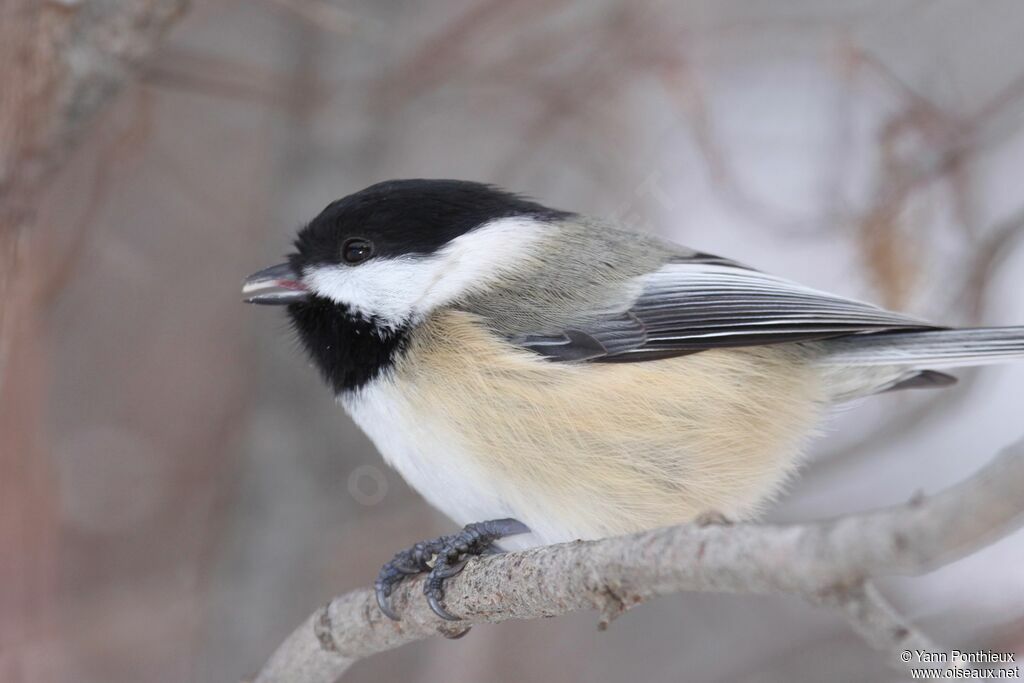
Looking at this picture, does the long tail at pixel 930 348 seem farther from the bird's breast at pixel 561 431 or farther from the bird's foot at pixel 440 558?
the bird's foot at pixel 440 558

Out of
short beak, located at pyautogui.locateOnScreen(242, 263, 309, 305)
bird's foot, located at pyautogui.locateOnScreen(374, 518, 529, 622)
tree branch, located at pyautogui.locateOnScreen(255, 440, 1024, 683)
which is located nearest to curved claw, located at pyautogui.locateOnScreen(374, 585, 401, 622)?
bird's foot, located at pyautogui.locateOnScreen(374, 518, 529, 622)

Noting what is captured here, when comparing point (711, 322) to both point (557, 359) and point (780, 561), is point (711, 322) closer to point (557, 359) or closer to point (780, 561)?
point (557, 359)

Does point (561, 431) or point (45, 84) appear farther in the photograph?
point (45, 84)

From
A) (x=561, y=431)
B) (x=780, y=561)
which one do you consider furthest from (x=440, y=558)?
(x=780, y=561)

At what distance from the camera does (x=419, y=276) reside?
6.93ft

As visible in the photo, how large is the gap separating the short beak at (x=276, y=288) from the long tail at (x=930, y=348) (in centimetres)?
108

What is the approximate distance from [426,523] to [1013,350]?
1.89 m

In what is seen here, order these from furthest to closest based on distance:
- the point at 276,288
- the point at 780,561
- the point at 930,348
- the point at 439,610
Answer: the point at 276,288, the point at 930,348, the point at 439,610, the point at 780,561

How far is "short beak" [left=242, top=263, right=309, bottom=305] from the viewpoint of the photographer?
7.00ft

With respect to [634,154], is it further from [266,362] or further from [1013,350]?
[1013,350]

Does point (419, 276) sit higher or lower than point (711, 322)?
higher

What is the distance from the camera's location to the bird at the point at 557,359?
1903 mm

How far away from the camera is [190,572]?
3330 millimetres

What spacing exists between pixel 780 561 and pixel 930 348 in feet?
3.94
